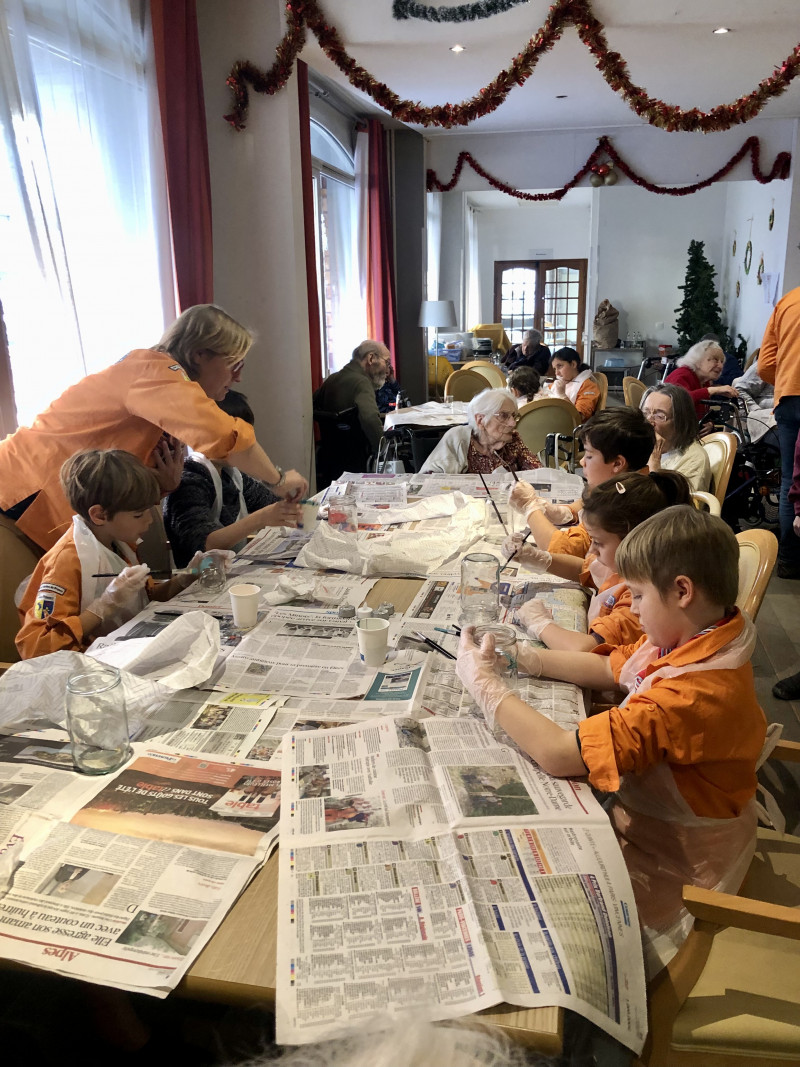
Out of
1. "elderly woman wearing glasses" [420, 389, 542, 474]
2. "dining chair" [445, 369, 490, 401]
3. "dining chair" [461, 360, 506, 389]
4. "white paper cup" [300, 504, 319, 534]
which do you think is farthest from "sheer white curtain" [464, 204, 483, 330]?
"white paper cup" [300, 504, 319, 534]

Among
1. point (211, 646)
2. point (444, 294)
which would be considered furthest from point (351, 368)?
point (444, 294)

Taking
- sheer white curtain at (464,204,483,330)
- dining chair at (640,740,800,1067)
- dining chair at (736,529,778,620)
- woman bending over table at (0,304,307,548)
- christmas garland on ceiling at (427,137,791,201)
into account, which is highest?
christmas garland on ceiling at (427,137,791,201)

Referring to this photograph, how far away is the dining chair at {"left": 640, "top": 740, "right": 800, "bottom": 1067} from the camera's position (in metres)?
0.96

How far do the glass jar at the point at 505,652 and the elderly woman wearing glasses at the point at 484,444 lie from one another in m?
2.00

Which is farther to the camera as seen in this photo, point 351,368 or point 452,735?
point 351,368

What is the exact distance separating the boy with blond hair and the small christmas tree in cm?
869

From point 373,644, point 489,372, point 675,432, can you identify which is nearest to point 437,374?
point 489,372

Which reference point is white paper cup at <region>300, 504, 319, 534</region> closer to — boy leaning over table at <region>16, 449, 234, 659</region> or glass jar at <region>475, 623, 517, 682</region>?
boy leaning over table at <region>16, 449, 234, 659</region>

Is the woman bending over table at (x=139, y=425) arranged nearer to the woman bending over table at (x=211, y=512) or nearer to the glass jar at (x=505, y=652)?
the woman bending over table at (x=211, y=512)

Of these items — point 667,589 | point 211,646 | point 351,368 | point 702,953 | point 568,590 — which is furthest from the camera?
point 351,368

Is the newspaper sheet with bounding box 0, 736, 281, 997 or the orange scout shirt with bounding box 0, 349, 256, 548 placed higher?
the orange scout shirt with bounding box 0, 349, 256, 548

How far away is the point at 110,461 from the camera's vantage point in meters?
1.79

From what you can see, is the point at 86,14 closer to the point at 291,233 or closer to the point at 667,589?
the point at 291,233

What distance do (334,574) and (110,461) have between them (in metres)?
0.64
